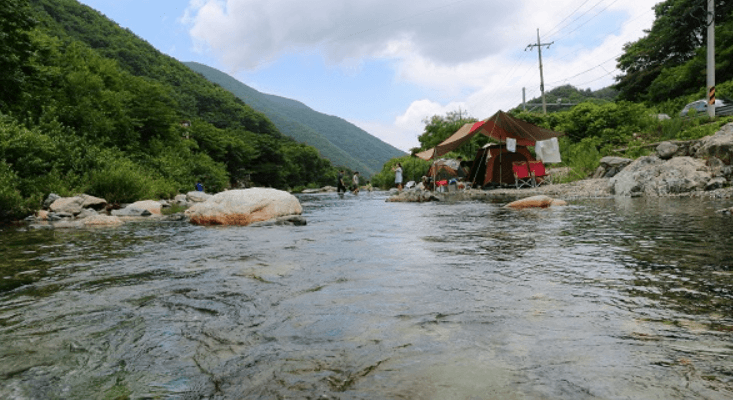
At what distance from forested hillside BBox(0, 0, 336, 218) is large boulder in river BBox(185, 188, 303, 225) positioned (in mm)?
5850

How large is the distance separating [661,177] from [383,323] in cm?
1323

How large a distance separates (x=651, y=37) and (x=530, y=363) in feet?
164

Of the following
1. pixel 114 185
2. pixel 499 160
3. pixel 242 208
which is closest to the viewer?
pixel 242 208

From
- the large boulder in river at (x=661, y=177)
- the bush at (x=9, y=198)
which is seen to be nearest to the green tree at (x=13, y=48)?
the bush at (x=9, y=198)

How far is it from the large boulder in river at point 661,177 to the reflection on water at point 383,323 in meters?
8.08

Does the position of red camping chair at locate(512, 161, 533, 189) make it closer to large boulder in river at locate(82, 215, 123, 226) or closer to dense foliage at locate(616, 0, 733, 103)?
large boulder in river at locate(82, 215, 123, 226)

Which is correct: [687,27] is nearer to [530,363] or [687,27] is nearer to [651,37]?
[651,37]

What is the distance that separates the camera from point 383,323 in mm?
2318

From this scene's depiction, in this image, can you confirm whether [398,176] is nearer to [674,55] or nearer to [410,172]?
[410,172]

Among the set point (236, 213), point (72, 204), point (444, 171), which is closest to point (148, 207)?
point (72, 204)

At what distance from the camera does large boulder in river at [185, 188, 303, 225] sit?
29.4ft

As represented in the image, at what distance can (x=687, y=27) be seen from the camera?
33562 millimetres

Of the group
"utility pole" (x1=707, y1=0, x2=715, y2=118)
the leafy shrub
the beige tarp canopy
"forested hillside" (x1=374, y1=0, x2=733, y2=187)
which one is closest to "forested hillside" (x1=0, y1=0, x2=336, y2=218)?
the beige tarp canopy

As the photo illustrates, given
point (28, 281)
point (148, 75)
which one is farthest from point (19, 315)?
point (148, 75)
